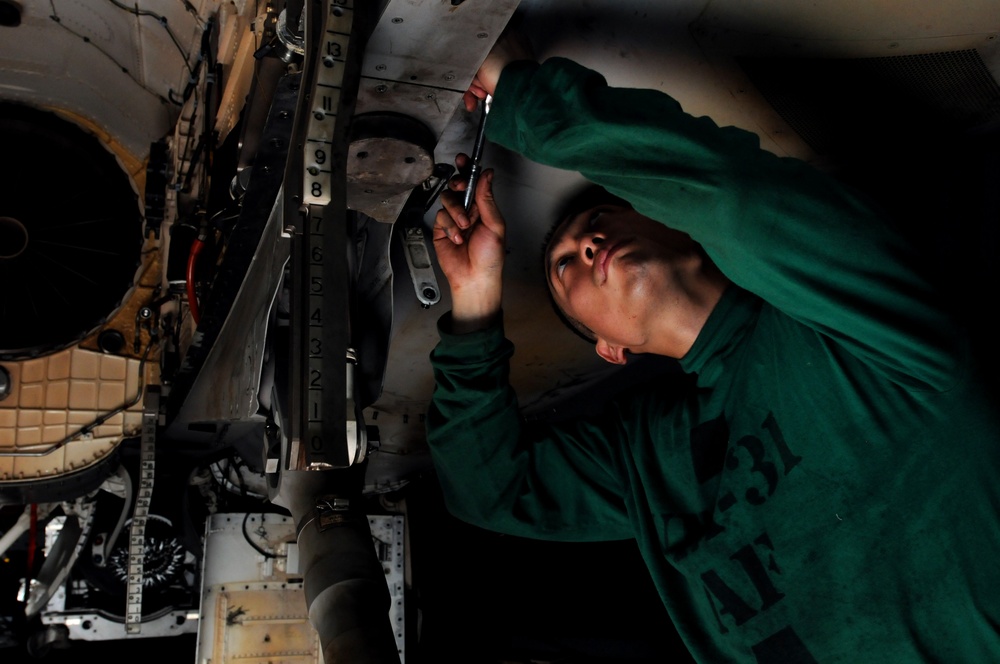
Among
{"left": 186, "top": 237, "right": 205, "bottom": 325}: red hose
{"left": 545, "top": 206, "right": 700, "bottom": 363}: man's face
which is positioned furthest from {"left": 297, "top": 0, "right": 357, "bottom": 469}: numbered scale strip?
{"left": 186, "top": 237, "right": 205, "bottom": 325}: red hose

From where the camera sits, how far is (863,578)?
1433 millimetres

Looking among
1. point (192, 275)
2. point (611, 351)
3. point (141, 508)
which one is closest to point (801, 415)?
point (611, 351)

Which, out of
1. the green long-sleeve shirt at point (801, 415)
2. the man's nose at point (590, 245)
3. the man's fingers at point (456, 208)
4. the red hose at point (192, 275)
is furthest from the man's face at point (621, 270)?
the red hose at point (192, 275)

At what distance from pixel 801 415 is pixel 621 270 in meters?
0.45

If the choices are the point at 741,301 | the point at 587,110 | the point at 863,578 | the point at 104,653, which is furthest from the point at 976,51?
the point at 104,653

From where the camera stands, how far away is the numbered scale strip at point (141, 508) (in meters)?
2.55

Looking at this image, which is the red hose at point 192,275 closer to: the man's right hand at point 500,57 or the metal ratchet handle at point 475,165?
the metal ratchet handle at point 475,165

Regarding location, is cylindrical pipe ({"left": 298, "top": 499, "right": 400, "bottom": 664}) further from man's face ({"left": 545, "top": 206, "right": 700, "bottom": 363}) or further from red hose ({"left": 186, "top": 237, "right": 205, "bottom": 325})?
red hose ({"left": 186, "top": 237, "right": 205, "bottom": 325})

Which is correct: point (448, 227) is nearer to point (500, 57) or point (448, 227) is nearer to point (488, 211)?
point (488, 211)

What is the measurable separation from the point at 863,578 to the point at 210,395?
1464 mm

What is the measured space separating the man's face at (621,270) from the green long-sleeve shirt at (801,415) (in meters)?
0.12

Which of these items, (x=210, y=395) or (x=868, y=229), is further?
(x=210, y=395)

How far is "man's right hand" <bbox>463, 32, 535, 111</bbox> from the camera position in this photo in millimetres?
1520

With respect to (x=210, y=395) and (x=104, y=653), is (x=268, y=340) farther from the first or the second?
(x=104, y=653)
